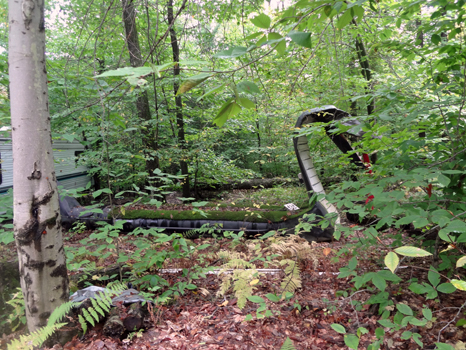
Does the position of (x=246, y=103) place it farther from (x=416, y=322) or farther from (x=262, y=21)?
(x=416, y=322)

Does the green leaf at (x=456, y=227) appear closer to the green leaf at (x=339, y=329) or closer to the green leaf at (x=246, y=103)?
the green leaf at (x=339, y=329)

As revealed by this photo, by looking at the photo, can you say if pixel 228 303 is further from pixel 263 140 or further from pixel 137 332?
pixel 263 140

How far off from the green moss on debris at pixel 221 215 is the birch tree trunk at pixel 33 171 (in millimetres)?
3253

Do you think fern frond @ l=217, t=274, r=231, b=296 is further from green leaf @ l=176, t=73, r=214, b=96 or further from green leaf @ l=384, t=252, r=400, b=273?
green leaf @ l=176, t=73, r=214, b=96

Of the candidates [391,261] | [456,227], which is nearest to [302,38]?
[391,261]

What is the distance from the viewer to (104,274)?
2.87 m

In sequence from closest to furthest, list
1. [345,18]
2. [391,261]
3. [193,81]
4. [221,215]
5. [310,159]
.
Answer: [193,81], [391,261], [345,18], [310,159], [221,215]

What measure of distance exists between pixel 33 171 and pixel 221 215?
3.93 m

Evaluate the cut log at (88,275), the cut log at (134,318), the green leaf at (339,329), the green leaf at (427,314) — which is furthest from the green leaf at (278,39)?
the cut log at (88,275)

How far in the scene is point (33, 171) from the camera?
162 cm

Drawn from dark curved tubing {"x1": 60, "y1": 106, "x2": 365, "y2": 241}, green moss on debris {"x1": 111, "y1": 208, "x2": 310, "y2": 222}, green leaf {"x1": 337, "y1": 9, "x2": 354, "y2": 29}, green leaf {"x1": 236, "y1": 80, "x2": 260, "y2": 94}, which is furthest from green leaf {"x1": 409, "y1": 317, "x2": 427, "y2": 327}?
green moss on debris {"x1": 111, "y1": 208, "x2": 310, "y2": 222}

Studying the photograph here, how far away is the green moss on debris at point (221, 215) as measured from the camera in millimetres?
5070

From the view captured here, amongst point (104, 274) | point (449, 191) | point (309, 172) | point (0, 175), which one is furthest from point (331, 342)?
point (0, 175)

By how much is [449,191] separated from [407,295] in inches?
43.7
